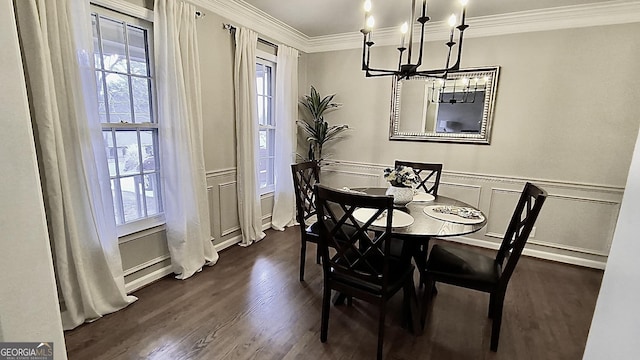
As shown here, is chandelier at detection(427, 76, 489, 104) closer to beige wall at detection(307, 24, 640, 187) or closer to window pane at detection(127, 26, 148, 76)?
beige wall at detection(307, 24, 640, 187)

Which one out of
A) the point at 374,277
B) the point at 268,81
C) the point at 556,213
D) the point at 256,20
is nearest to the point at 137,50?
the point at 256,20

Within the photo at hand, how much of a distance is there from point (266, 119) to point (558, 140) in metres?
3.30

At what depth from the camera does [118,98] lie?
2.22 meters

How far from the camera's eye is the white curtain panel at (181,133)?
2.32 meters

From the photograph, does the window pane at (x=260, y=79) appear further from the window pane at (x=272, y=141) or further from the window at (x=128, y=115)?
the window at (x=128, y=115)

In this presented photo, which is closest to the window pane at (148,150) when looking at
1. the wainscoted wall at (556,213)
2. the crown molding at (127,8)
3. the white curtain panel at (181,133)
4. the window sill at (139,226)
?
the white curtain panel at (181,133)

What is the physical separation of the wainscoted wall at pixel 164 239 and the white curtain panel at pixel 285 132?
29.6 inches

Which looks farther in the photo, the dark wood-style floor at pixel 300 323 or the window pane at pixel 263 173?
the window pane at pixel 263 173

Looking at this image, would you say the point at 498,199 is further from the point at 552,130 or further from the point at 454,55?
the point at 454,55

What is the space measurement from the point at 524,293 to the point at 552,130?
5.63 ft

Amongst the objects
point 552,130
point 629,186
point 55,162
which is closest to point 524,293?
point 552,130

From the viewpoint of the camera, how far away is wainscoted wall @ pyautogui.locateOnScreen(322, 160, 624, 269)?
2.96m

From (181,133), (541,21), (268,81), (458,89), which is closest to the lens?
(181,133)

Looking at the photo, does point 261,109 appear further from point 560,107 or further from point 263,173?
point 560,107
